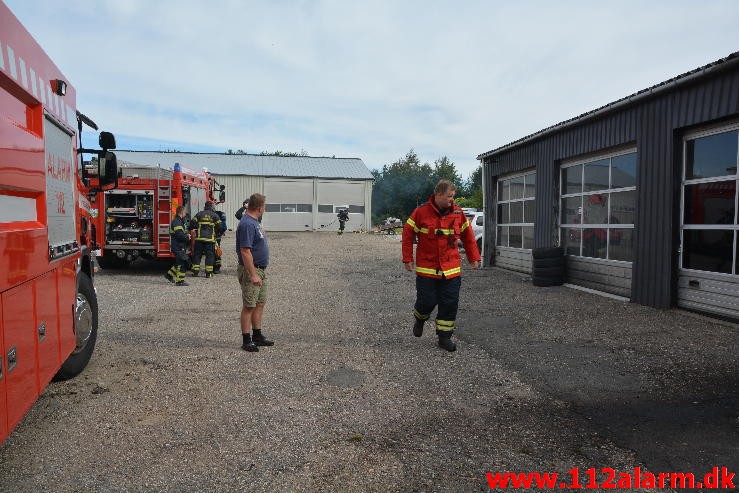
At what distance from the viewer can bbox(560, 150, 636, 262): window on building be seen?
9.50 metres

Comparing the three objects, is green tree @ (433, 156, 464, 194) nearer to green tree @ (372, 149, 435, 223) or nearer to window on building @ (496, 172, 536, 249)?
green tree @ (372, 149, 435, 223)

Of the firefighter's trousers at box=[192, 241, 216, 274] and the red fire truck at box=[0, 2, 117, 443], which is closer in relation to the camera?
the red fire truck at box=[0, 2, 117, 443]

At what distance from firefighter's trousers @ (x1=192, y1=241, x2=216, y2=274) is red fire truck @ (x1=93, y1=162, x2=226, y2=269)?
0.65m

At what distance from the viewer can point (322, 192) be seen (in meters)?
38.2

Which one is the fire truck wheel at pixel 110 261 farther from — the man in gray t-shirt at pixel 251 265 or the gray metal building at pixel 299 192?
the gray metal building at pixel 299 192

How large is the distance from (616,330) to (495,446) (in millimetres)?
4356

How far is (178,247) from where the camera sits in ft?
39.0

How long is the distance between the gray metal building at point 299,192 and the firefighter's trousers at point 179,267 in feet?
82.8

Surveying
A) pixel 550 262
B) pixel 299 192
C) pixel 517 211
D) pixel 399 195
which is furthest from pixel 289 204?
pixel 550 262

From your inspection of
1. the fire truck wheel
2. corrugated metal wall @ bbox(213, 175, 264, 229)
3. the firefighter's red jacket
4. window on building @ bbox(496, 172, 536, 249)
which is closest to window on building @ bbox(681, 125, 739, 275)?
the firefighter's red jacket

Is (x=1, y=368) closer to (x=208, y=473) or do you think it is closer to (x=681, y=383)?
(x=208, y=473)

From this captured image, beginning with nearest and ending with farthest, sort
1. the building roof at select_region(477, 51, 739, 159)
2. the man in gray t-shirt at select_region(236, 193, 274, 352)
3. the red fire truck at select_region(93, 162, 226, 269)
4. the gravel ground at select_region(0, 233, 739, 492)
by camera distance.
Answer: the gravel ground at select_region(0, 233, 739, 492)
the man in gray t-shirt at select_region(236, 193, 274, 352)
the building roof at select_region(477, 51, 739, 159)
the red fire truck at select_region(93, 162, 226, 269)

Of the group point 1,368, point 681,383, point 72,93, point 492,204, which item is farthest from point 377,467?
point 492,204

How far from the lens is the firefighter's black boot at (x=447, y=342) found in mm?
5891
